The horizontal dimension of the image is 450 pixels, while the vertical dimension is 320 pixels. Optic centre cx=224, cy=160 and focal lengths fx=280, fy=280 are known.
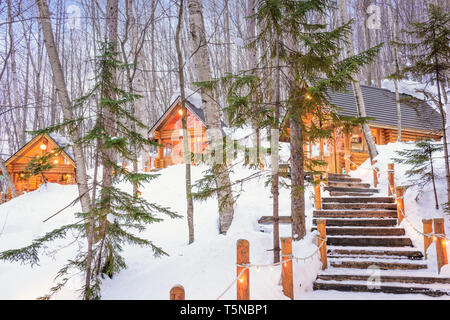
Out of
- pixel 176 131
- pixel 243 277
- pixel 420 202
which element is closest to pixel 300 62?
pixel 243 277

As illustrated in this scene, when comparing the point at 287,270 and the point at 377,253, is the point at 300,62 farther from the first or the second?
the point at 377,253

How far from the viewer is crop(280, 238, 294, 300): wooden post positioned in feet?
14.7

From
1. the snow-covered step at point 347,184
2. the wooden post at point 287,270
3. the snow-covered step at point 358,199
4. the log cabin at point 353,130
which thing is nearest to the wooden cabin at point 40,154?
the log cabin at point 353,130

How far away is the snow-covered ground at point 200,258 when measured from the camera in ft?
16.5

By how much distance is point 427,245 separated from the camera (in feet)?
19.4

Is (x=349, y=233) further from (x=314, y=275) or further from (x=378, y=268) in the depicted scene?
(x=314, y=275)

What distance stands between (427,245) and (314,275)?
2574 mm

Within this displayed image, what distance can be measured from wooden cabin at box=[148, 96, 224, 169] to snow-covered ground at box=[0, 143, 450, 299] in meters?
8.99

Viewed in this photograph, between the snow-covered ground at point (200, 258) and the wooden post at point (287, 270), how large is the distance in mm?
168

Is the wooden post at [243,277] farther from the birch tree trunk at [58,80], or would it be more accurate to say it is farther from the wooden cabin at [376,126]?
the wooden cabin at [376,126]

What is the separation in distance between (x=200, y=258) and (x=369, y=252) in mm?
3758

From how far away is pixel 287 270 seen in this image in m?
4.48
